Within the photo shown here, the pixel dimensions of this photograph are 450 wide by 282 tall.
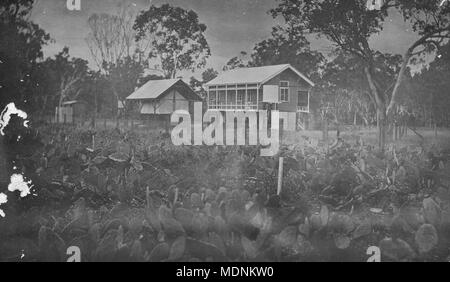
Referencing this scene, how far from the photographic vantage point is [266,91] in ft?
9.49

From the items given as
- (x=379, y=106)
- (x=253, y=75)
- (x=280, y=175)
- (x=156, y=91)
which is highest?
(x=253, y=75)

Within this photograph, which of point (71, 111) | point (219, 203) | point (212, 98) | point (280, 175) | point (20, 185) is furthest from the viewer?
point (212, 98)

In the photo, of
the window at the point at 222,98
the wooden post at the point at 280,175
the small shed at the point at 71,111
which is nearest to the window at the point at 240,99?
the window at the point at 222,98

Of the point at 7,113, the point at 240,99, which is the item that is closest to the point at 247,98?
the point at 240,99

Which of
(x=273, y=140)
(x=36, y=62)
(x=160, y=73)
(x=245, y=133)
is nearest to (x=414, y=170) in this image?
(x=273, y=140)

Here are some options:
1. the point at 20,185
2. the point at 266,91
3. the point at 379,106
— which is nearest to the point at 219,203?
the point at 266,91

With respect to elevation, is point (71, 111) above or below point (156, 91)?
below

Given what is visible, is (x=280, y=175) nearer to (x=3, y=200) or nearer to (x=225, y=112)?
(x=225, y=112)

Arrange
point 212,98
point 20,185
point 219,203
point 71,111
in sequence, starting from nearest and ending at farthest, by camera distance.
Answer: point 219,203, point 20,185, point 71,111, point 212,98

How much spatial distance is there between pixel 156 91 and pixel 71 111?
58 cm

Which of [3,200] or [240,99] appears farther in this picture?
[240,99]

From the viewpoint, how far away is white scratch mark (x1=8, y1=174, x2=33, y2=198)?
2463 millimetres

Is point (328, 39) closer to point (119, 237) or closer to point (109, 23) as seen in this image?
point (109, 23)

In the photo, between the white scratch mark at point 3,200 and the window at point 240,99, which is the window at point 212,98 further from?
the white scratch mark at point 3,200
